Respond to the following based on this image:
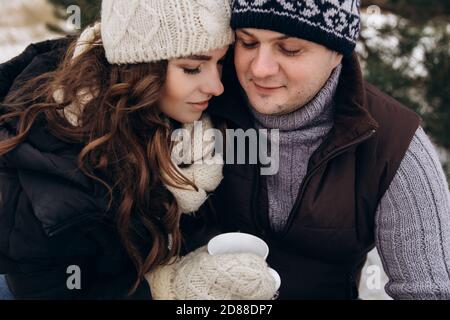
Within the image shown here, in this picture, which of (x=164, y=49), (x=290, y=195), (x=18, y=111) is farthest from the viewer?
(x=290, y=195)

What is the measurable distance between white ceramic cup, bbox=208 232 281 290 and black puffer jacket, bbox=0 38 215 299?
0.27 m

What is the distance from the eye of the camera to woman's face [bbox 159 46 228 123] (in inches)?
70.2

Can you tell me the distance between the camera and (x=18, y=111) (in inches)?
72.7

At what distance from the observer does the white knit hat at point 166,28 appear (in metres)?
1.69

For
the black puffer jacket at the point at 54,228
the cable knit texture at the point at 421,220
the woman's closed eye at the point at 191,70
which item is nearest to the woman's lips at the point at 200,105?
the woman's closed eye at the point at 191,70

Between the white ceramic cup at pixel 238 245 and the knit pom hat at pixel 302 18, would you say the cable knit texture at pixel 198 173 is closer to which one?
the white ceramic cup at pixel 238 245

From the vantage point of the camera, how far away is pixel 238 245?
1829 mm

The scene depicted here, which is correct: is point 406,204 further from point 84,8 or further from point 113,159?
point 84,8

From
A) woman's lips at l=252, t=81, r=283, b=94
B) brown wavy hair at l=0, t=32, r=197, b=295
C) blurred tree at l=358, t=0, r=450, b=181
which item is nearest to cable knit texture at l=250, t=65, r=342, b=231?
woman's lips at l=252, t=81, r=283, b=94

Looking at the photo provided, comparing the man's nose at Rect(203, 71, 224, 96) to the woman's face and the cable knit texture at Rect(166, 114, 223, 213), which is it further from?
the cable knit texture at Rect(166, 114, 223, 213)

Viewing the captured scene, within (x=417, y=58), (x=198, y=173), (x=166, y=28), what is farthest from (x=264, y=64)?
(x=417, y=58)

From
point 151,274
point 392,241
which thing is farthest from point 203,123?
point 392,241

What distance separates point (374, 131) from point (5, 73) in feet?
4.31

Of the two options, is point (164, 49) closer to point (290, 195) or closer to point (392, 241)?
point (290, 195)
